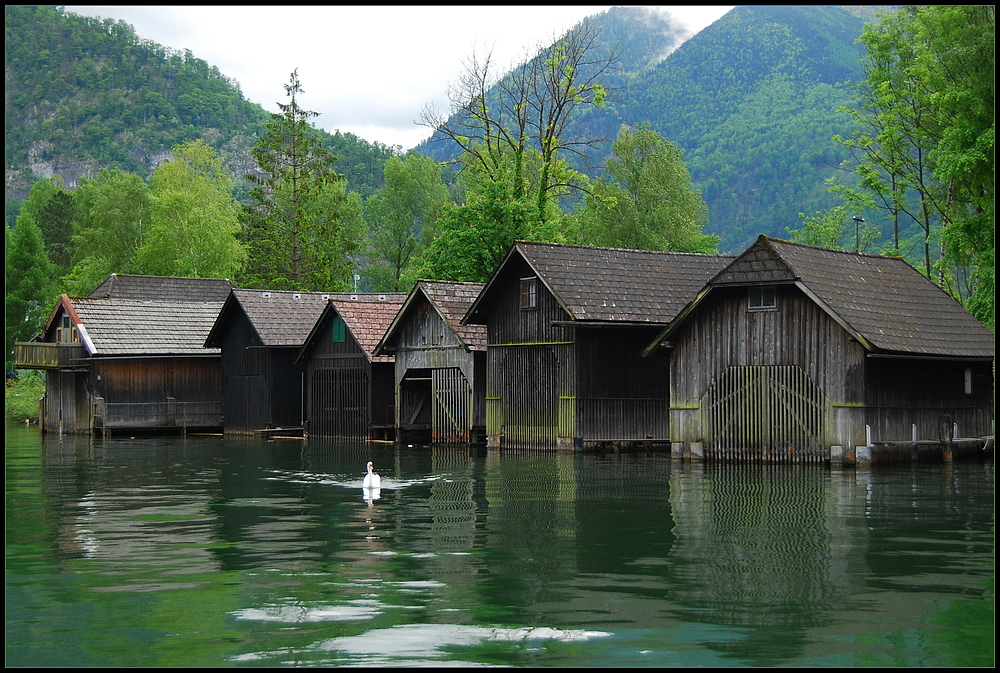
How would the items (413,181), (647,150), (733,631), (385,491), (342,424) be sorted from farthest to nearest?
(413,181) → (647,150) → (342,424) → (385,491) → (733,631)

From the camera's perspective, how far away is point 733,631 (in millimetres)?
10805

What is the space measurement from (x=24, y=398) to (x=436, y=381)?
3713cm

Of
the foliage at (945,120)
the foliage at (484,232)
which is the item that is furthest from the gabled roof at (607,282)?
the foliage at (484,232)

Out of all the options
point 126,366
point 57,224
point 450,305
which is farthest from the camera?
point 57,224

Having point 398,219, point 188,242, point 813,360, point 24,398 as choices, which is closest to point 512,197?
point 813,360

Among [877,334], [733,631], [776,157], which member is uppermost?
[776,157]

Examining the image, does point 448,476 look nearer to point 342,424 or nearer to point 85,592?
point 85,592

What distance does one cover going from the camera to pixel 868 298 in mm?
31938

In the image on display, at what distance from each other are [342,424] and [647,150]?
46.1m

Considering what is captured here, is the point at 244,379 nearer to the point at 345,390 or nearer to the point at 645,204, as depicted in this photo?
the point at 345,390

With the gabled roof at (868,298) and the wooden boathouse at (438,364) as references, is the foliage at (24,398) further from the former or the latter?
the gabled roof at (868,298)

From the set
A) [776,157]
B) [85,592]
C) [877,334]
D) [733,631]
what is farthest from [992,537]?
[776,157]

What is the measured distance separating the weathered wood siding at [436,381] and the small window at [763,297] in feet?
38.9

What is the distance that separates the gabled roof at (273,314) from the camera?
5047 cm
